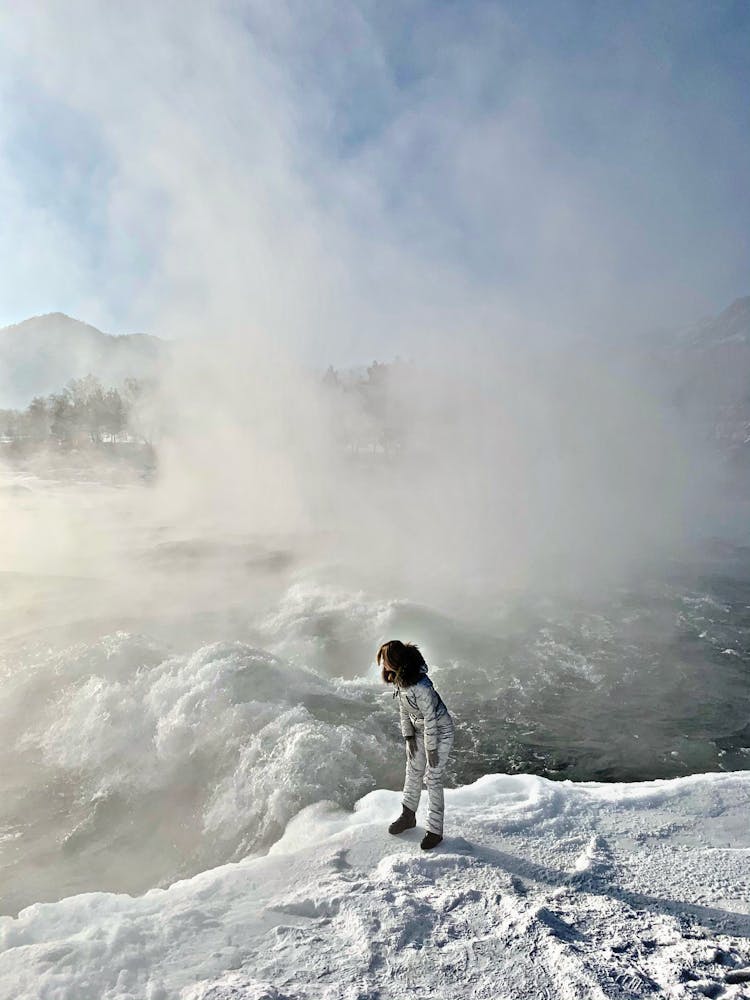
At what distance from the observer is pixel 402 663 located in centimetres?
368

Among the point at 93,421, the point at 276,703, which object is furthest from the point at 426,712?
the point at 93,421

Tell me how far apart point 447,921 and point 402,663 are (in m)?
1.42

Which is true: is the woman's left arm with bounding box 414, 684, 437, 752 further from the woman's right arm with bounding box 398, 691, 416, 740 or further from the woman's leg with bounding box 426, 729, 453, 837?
the woman's right arm with bounding box 398, 691, 416, 740

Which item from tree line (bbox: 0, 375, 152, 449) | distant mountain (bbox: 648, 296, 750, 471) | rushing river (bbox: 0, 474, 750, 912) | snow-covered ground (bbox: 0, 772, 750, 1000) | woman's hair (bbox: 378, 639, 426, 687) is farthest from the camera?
distant mountain (bbox: 648, 296, 750, 471)

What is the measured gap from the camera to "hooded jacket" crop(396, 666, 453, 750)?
3676 millimetres

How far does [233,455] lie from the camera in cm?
3072

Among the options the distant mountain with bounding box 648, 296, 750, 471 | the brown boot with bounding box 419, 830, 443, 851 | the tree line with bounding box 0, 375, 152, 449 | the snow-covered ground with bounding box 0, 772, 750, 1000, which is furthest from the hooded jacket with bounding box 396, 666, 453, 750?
the distant mountain with bounding box 648, 296, 750, 471

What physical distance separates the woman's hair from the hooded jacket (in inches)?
1.5

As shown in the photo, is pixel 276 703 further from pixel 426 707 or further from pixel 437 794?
pixel 426 707

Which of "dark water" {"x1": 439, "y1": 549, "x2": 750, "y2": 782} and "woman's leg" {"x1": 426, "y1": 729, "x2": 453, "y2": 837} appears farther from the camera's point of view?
"dark water" {"x1": 439, "y1": 549, "x2": 750, "y2": 782}

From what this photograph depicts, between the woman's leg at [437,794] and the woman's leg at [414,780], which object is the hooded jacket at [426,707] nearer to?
the woman's leg at [437,794]

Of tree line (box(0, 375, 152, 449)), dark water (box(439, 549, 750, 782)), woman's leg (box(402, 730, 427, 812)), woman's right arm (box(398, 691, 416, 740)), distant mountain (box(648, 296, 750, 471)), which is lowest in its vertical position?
dark water (box(439, 549, 750, 782))

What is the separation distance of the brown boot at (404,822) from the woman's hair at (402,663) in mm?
1066

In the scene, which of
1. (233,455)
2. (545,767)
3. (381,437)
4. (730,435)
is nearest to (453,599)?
(545,767)
